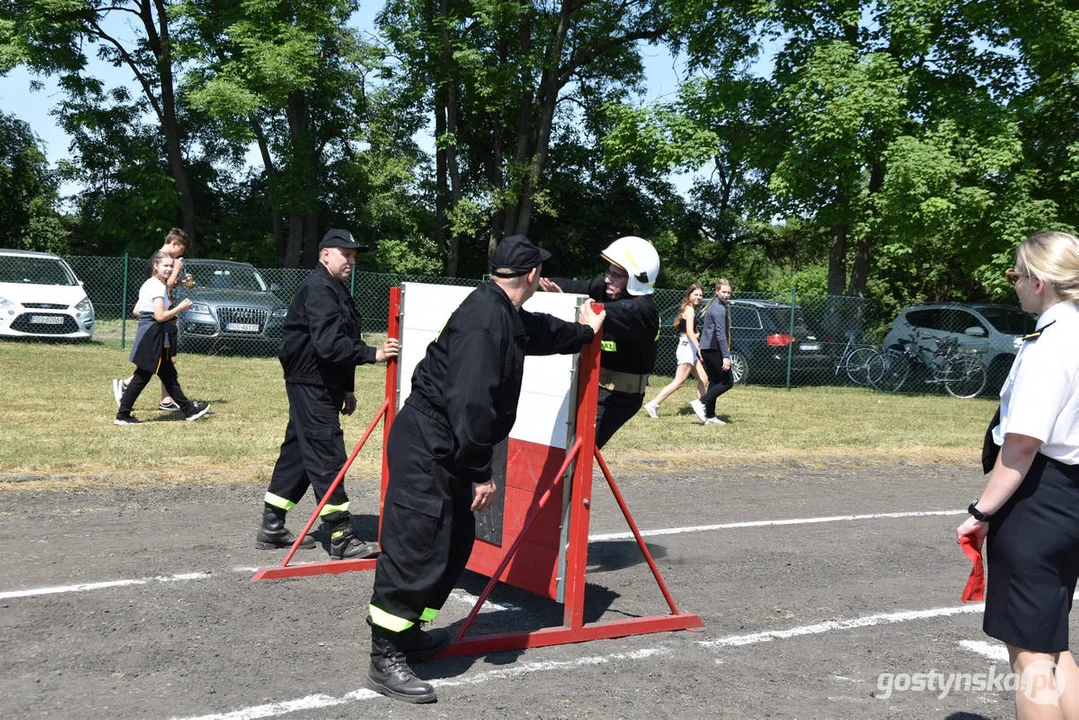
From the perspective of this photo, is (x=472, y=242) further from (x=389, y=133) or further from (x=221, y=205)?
(x=221, y=205)

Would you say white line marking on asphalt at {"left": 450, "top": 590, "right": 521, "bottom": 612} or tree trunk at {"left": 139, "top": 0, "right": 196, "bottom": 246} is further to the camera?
tree trunk at {"left": 139, "top": 0, "right": 196, "bottom": 246}

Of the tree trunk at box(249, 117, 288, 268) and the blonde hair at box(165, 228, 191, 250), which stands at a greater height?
the tree trunk at box(249, 117, 288, 268)

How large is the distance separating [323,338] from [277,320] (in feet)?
46.3

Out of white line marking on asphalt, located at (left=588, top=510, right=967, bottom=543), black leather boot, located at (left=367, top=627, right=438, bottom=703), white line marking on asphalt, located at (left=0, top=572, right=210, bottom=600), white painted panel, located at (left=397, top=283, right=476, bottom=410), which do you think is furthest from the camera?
white line marking on asphalt, located at (left=588, top=510, right=967, bottom=543)

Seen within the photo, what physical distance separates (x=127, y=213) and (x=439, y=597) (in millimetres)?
29496

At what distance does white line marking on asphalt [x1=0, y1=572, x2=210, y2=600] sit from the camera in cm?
537

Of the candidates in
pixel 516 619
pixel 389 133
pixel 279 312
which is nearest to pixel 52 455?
pixel 516 619

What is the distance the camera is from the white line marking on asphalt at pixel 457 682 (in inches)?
159

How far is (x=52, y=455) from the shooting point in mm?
8891

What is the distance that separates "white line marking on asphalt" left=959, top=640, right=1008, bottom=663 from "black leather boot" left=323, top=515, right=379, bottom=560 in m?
3.36

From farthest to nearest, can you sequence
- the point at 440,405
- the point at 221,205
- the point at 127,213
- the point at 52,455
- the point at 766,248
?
the point at 766,248 → the point at 221,205 → the point at 127,213 → the point at 52,455 → the point at 440,405

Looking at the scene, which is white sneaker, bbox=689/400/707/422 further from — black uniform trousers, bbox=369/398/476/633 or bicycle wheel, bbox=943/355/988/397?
black uniform trousers, bbox=369/398/476/633

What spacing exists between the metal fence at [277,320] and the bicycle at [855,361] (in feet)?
0.07

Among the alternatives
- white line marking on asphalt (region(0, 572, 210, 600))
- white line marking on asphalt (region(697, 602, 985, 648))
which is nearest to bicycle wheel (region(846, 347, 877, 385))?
white line marking on asphalt (region(697, 602, 985, 648))
